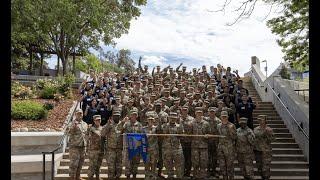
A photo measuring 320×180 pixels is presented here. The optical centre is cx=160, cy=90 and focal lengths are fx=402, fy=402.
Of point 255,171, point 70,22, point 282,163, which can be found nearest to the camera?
point 255,171

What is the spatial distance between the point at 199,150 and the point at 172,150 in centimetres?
78

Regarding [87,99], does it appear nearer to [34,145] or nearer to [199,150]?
[34,145]

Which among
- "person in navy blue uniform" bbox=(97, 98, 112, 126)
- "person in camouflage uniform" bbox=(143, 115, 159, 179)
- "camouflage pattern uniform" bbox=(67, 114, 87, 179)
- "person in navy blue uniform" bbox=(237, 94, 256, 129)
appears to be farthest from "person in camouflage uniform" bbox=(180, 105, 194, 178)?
"camouflage pattern uniform" bbox=(67, 114, 87, 179)

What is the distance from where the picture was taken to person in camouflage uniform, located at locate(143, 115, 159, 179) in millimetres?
10992

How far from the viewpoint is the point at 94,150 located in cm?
1126

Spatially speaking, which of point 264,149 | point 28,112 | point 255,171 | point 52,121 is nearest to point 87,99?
point 52,121

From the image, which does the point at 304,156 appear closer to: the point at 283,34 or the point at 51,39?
the point at 283,34

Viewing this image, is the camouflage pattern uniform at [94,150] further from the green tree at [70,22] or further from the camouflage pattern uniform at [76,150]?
the green tree at [70,22]

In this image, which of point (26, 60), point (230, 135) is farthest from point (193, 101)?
point (26, 60)

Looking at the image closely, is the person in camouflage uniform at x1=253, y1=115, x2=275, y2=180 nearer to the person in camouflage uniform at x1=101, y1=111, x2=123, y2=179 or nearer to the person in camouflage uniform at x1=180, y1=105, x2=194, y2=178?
the person in camouflage uniform at x1=180, y1=105, x2=194, y2=178

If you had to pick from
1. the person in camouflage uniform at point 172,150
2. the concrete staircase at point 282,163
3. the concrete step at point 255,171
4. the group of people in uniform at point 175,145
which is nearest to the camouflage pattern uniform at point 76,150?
the group of people in uniform at point 175,145

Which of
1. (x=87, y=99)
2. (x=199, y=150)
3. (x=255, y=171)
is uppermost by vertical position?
(x=87, y=99)

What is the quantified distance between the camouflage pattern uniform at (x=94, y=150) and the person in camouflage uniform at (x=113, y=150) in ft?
0.59

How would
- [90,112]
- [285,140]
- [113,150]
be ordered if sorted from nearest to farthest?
[113,150] → [90,112] → [285,140]
